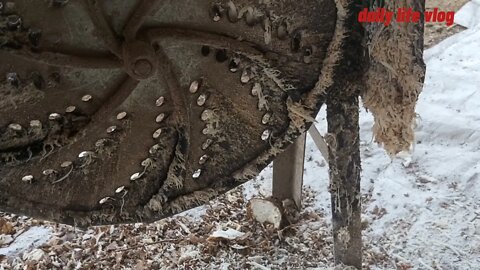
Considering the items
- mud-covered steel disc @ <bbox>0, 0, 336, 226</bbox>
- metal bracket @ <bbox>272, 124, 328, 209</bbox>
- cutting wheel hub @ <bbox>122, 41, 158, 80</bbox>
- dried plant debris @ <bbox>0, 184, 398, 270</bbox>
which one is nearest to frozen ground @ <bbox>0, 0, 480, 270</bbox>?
dried plant debris @ <bbox>0, 184, 398, 270</bbox>

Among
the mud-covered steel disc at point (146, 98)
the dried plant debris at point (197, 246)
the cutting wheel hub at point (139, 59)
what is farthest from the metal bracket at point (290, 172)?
the cutting wheel hub at point (139, 59)

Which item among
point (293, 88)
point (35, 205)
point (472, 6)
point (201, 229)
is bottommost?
point (201, 229)

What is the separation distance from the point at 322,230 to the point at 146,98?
3.36 ft

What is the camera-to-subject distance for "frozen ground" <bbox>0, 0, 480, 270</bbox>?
188cm

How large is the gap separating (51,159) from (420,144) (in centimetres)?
157

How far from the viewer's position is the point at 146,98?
3.75ft

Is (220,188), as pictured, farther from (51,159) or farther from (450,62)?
(450,62)

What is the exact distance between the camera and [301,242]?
1.95m

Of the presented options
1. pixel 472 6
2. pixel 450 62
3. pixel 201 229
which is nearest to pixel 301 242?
pixel 201 229

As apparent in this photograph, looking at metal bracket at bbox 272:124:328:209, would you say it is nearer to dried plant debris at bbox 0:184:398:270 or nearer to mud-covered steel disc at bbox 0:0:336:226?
dried plant debris at bbox 0:184:398:270

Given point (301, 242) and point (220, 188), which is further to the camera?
point (301, 242)

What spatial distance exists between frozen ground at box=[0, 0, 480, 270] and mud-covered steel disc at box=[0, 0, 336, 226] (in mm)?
659

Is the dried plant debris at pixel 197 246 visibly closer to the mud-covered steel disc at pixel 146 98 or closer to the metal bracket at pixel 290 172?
the metal bracket at pixel 290 172

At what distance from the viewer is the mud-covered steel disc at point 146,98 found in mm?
1008
